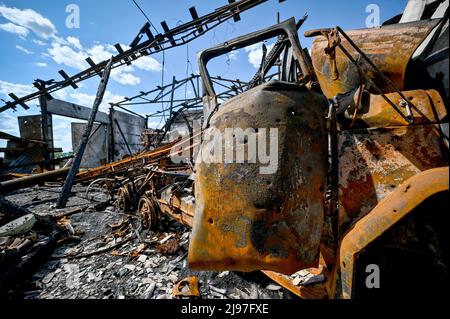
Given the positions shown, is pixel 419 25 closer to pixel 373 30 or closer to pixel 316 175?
pixel 373 30

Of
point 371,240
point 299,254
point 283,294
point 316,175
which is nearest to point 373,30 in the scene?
point 316,175

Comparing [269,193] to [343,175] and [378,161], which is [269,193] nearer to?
[343,175]

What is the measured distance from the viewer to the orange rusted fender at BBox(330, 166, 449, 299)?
36.2 inches

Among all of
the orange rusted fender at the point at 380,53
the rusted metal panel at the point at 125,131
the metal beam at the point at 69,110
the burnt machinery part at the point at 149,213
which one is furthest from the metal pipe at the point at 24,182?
the rusted metal panel at the point at 125,131

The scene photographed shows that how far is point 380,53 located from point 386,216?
48.3 inches

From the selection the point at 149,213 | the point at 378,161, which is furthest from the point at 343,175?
the point at 149,213

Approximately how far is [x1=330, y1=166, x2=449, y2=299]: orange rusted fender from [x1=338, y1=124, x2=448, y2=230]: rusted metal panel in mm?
179

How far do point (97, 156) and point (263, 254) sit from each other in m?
16.7

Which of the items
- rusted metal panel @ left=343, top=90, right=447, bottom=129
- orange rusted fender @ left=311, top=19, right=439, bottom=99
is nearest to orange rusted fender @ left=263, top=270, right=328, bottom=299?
rusted metal panel @ left=343, top=90, right=447, bottom=129

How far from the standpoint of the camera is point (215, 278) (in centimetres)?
291

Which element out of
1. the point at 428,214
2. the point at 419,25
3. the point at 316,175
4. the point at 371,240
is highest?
the point at 419,25

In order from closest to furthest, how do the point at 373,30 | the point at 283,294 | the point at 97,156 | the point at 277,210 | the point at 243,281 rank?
the point at 277,210 < the point at 373,30 < the point at 283,294 < the point at 243,281 < the point at 97,156

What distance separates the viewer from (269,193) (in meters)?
1.32

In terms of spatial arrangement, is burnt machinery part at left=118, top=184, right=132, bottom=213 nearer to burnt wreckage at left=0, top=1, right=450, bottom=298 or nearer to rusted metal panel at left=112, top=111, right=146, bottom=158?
burnt wreckage at left=0, top=1, right=450, bottom=298
